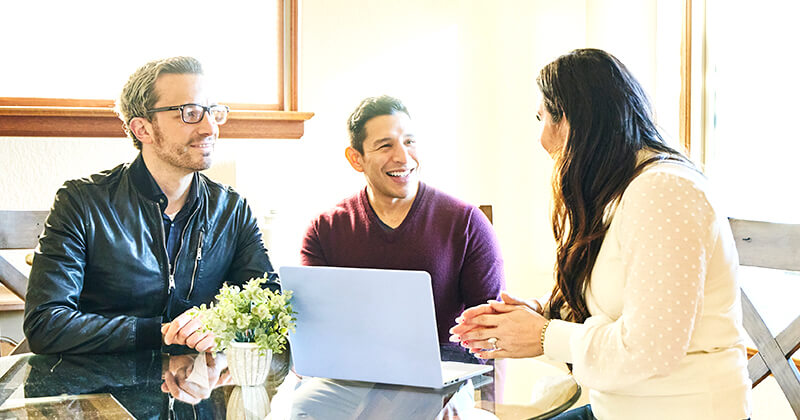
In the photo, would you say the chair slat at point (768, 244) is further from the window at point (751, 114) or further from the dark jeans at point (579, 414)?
the window at point (751, 114)

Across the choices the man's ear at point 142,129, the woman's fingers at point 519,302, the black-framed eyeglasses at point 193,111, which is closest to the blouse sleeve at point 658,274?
the woman's fingers at point 519,302

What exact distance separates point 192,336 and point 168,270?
343 millimetres

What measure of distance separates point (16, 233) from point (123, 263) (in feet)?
1.63

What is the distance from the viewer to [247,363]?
58.6 inches

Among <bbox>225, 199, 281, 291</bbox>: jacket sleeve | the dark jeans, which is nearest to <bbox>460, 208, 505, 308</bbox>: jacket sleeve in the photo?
<bbox>225, 199, 281, 291</bbox>: jacket sleeve

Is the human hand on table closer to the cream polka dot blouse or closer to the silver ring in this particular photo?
the silver ring

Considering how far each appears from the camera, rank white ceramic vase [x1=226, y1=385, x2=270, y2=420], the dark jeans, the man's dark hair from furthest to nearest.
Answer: the man's dark hair < the dark jeans < white ceramic vase [x1=226, y1=385, x2=270, y2=420]

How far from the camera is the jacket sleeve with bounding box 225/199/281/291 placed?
7.14ft

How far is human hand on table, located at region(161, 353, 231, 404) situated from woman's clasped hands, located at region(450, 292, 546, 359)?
459 millimetres

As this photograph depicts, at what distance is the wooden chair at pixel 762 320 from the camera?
1792mm

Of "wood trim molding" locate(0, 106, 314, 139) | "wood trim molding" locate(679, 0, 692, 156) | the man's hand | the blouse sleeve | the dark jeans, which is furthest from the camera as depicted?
"wood trim molding" locate(679, 0, 692, 156)

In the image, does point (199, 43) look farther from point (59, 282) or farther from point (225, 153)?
point (59, 282)

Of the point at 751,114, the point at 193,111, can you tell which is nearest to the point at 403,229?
the point at 193,111

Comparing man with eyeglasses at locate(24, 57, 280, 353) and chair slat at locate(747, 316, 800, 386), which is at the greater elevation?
man with eyeglasses at locate(24, 57, 280, 353)
